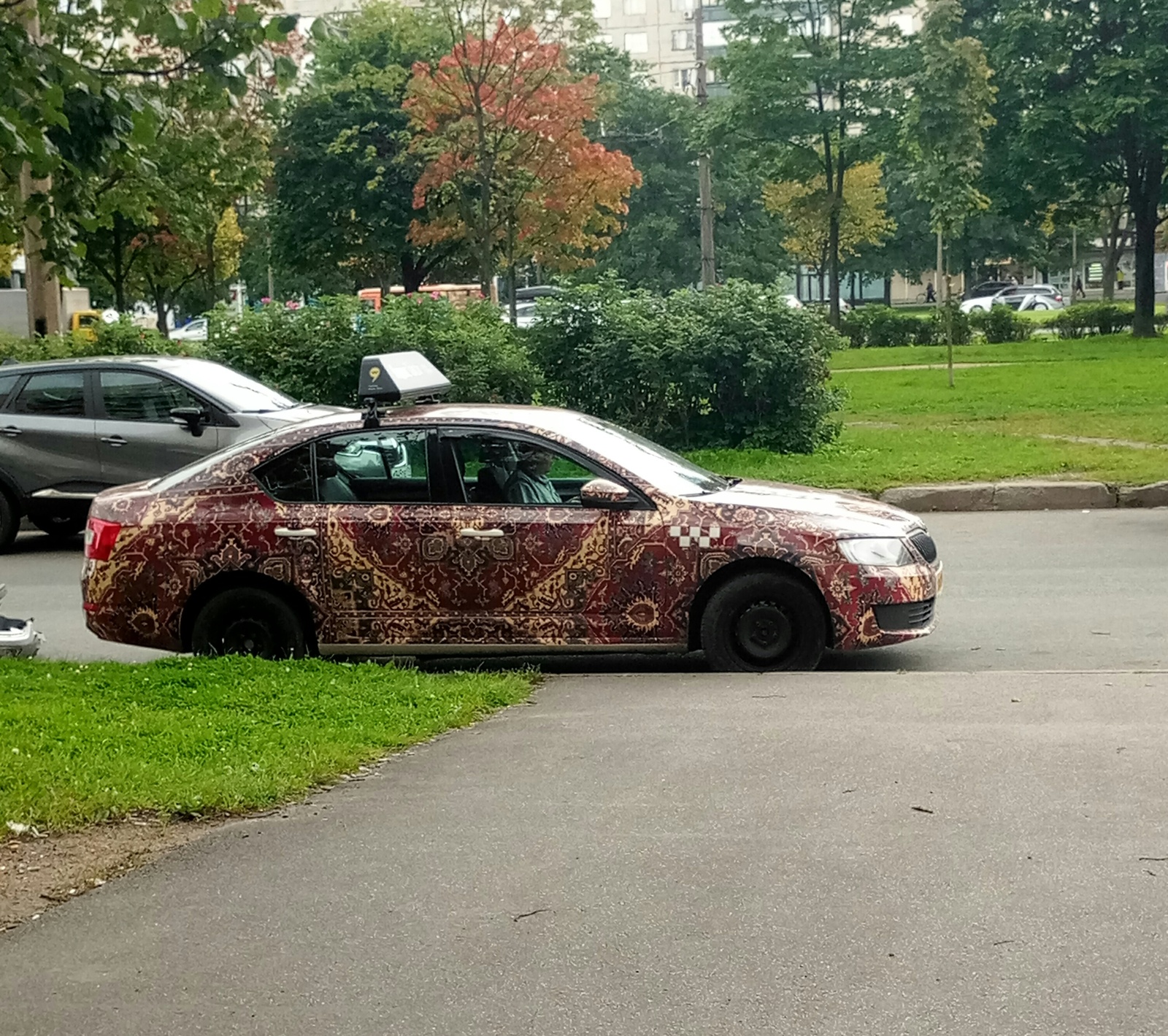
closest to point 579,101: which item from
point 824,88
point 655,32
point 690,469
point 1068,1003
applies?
point 824,88

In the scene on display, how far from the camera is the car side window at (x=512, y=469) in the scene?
8.49 metres

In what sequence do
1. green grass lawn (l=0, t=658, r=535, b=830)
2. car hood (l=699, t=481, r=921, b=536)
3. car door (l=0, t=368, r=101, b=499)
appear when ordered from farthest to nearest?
car door (l=0, t=368, r=101, b=499)
car hood (l=699, t=481, r=921, b=536)
green grass lawn (l=0, t=658, r=535, b=830)

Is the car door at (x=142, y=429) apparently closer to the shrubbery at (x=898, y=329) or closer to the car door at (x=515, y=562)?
the car door at (x=515, y=562)

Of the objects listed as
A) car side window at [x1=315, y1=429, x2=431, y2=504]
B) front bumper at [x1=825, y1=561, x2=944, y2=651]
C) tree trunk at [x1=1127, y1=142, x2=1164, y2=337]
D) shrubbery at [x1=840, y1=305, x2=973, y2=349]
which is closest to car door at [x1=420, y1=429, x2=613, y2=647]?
car side window at [x1=315, y1=429, x2=431, y2=504]

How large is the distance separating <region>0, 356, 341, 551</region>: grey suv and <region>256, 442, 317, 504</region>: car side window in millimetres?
5701

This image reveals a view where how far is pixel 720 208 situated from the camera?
230ft

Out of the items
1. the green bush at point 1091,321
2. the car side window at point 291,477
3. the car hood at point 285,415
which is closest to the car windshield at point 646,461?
the car side window at point 291,477

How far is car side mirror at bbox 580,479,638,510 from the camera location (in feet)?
27.2

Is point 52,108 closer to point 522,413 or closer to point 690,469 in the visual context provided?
point 522,413

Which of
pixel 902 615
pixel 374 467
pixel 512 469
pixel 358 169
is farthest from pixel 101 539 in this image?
pixel 358 169

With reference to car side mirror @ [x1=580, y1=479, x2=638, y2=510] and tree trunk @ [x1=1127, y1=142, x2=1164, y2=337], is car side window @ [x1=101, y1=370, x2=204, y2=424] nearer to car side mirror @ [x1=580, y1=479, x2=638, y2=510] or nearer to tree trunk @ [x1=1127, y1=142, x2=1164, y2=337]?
car side mirror @ [x1=580, y1=479, x2=638, y2=510]

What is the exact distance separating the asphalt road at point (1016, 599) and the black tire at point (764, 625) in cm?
46

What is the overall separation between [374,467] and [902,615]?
2.90 m

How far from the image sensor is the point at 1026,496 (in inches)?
587
